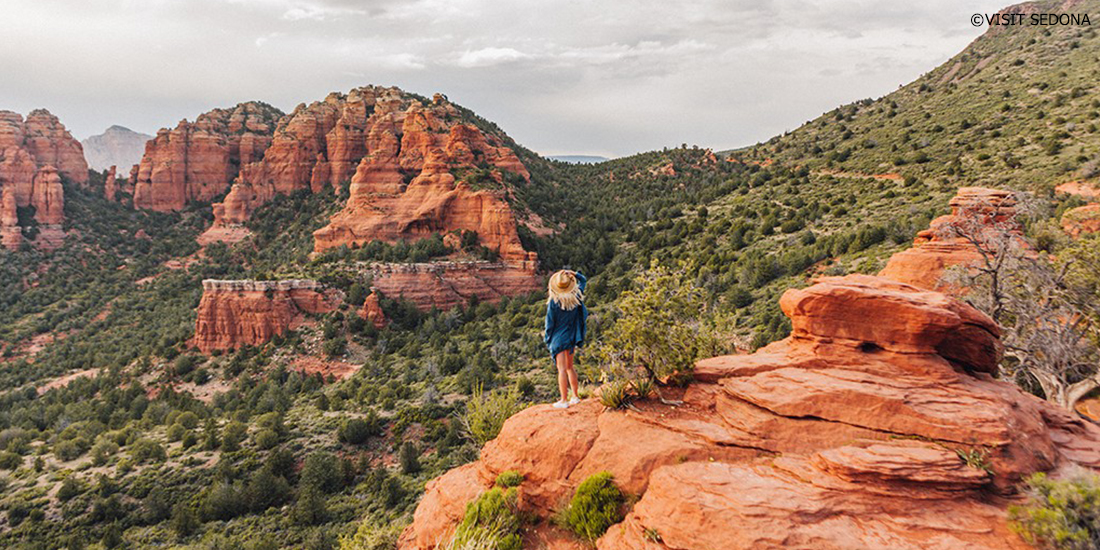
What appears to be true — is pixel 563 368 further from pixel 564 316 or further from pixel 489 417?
pixel 489 417

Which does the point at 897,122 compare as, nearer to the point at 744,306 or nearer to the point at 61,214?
the point at 744,306

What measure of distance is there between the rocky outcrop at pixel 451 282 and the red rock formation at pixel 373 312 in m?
2.81

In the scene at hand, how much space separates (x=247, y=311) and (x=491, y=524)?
155 feet

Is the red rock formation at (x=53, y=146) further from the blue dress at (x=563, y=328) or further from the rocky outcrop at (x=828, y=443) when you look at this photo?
the rocky outcrop at (x=828, y=443)

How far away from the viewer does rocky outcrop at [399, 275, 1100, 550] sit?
5.07 metres

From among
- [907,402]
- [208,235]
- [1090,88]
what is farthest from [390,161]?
[1090,88]

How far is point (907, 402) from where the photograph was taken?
6043 mm

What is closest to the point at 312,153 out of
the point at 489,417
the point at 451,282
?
the point at 451,282

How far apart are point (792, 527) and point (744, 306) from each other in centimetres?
2323

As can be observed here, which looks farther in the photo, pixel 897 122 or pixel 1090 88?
pixel 897 122

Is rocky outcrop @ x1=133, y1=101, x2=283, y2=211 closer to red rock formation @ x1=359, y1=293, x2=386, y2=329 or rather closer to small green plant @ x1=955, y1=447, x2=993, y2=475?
red rock formation @ x1=359, y1=293, x2=386, y2=329

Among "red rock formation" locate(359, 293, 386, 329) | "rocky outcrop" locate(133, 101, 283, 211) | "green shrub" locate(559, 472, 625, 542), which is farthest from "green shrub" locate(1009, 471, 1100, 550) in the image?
"rocky outcrop" locate(133, 101, 283, 211)

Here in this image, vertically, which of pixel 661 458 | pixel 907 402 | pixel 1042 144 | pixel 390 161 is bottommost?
pixel 661 458

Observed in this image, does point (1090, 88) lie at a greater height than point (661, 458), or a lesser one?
greater
